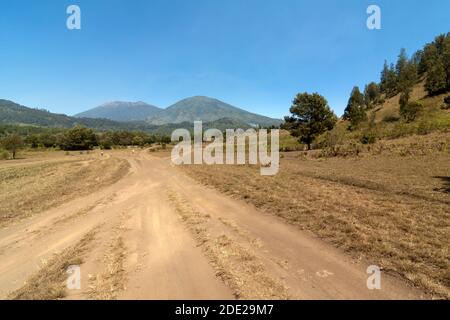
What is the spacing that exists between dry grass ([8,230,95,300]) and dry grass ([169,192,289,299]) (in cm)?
308

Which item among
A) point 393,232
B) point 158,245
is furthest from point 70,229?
point 393,232

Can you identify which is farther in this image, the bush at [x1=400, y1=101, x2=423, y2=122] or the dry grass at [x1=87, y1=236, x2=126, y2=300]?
the bush at [x1=400, y1=101, x2=423, y2=122]

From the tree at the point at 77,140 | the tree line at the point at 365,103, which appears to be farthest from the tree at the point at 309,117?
the tree at the point at 77,140

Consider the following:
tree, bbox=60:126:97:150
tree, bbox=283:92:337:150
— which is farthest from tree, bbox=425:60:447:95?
tree, bbox=60:126:97:150

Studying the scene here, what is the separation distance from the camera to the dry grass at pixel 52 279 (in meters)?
5.31

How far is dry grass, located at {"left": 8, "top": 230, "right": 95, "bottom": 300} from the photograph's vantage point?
531cm

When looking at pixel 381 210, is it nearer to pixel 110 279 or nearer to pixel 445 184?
pixel 445 184

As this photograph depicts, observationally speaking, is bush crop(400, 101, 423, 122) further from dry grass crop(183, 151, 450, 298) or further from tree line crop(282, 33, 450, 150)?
dry grass crop(183, 151, 450, 298)

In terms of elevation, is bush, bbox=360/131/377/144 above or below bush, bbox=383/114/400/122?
below

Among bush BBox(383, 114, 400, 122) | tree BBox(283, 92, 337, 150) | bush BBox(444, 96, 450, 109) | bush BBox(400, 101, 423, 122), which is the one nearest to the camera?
tree BBox(283, 92, 337, 150)

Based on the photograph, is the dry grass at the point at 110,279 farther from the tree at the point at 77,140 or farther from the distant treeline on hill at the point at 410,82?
the tree at the point at 77,140
